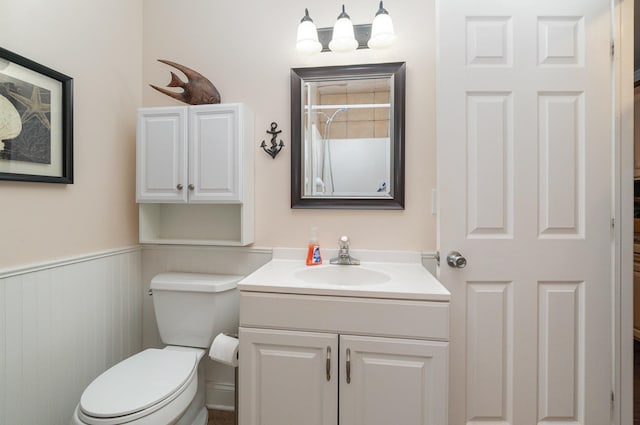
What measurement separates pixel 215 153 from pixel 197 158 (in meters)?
0.10

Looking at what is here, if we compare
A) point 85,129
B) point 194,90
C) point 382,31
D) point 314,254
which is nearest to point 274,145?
point 194,90

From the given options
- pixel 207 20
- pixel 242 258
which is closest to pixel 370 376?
pixel 242 258

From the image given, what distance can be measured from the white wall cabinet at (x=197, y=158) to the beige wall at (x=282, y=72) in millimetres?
141

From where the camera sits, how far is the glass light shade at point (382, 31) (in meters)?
1.39

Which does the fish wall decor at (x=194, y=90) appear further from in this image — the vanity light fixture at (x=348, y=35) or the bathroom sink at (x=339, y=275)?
the bathroom sink at (x=339, y=275)

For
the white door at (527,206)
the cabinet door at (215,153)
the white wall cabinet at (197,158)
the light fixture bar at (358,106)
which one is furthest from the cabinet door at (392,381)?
the light fixture bar at (358,106)

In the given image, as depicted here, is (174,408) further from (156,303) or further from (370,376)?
(370,376)

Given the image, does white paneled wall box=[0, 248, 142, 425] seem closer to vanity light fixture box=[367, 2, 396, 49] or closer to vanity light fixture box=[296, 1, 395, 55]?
vanity light fixture box=[296, 1, 395, 55]

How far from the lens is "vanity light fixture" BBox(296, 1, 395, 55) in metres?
1.39

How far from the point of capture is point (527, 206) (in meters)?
1.24

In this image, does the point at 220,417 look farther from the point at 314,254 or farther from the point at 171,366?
the point at 314,254

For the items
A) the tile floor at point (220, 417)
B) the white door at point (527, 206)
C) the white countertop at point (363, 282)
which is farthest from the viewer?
the tile floor at point (220, 417)

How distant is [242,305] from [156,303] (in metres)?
0.63

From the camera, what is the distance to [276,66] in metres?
1.59
